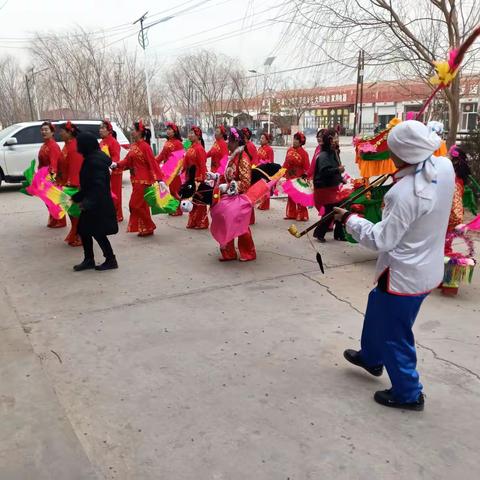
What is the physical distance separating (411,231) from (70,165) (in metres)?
5.21

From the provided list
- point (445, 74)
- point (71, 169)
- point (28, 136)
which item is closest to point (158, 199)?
point (71, 169)

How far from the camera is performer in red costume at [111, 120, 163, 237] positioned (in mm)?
6762

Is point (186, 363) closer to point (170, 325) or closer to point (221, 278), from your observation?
point (170, 325)

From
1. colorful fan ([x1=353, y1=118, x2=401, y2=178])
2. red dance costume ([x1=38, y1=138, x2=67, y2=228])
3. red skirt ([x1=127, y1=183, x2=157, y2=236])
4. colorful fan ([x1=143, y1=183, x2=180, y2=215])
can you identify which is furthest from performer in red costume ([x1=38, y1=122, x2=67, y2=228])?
colorful fan ([x1=353, y1=118, x2=401, y2=178])

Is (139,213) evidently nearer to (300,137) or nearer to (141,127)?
(141,127)

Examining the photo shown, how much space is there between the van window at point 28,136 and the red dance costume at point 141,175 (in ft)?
20.8

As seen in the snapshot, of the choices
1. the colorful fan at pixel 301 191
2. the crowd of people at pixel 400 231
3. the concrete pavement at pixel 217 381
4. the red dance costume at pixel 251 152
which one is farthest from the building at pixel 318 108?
the concrete pavement at pixel 217 381

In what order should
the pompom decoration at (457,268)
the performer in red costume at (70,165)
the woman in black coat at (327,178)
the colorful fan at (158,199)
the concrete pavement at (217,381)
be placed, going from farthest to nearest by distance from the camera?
the colorful fan at (158,199) < the woman in black coat at (327,178) < the performer in red costume at (70,165) < the pompom decoration at (457,268) < the concrete pavement at (217,381)

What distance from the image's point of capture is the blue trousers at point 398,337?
2.61 m

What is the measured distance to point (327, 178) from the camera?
21.7 ft

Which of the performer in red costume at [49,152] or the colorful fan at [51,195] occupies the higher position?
the performer in red costume at [49,152]

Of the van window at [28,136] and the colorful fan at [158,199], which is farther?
the van window at [28,136]

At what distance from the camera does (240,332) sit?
3824 millimetres

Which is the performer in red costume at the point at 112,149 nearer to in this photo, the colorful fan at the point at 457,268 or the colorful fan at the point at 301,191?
the colorful fan at the point at 301,191
